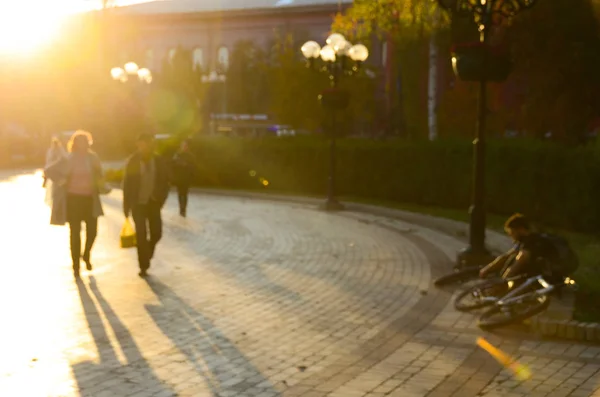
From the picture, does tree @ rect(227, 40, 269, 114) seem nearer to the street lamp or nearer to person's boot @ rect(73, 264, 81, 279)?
the street lamp

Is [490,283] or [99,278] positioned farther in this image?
[99,278]

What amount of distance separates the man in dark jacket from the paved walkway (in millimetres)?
478

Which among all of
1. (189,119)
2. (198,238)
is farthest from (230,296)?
(189,119)

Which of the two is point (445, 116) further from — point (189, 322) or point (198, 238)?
point (189, 322)

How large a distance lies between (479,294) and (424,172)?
49.9 ft

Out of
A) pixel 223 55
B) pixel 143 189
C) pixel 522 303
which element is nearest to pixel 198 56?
pixel 223 55

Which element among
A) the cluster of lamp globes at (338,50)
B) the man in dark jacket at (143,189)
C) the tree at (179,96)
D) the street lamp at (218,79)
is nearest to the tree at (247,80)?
the street lamp at (218,79)

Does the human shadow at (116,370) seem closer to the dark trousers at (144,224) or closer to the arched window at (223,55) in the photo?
the dark trousers at (144,224)

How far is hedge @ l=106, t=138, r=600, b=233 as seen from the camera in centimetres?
1969

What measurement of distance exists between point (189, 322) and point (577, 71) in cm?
1761

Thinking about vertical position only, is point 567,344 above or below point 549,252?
below

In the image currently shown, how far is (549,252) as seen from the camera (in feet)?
33.1

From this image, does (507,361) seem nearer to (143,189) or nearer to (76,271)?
(143,189)

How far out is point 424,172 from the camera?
1016 inches
